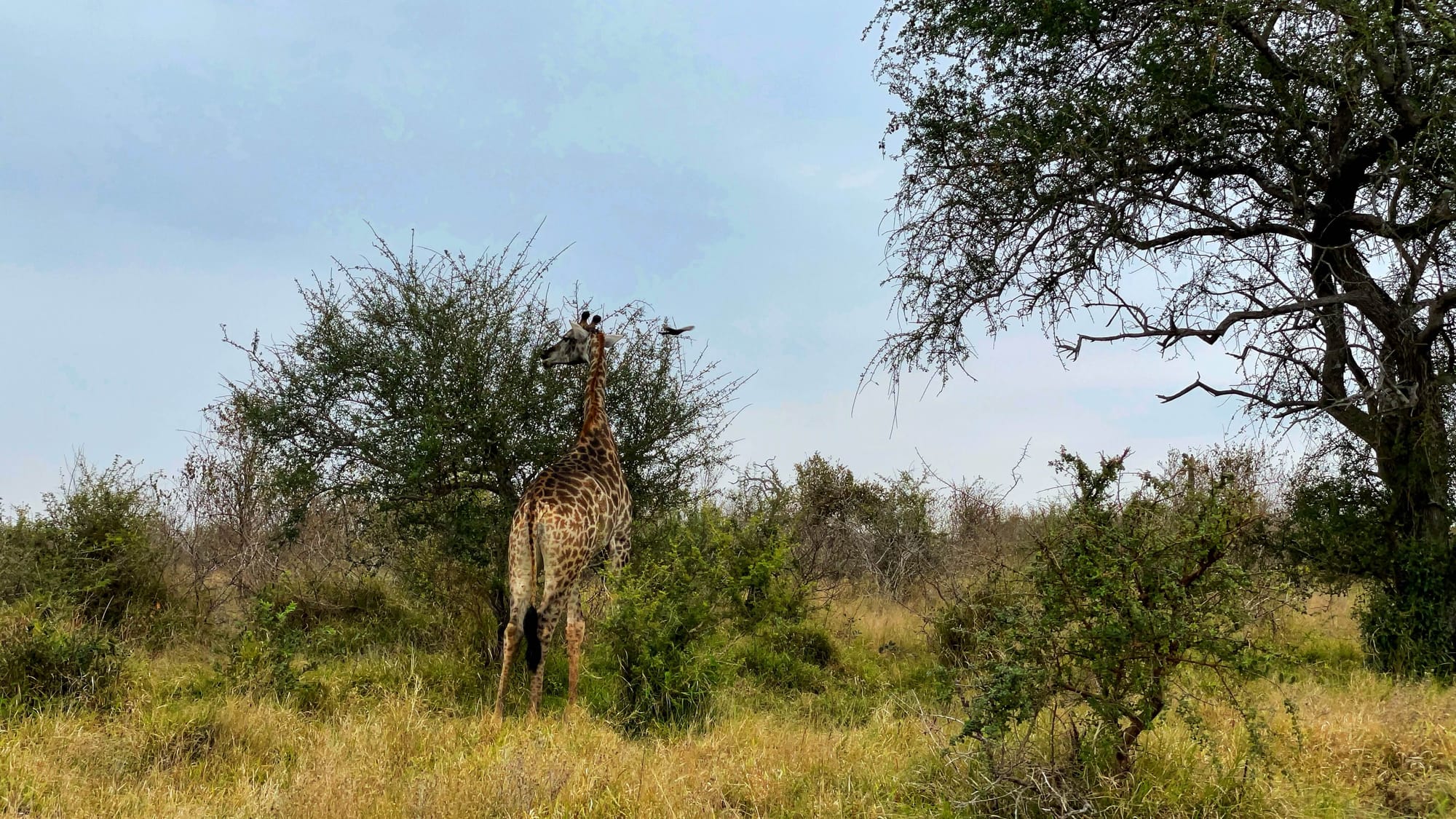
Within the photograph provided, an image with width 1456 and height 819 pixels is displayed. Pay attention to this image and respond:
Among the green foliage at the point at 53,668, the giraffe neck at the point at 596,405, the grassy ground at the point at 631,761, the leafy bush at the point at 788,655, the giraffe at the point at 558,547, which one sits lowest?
the grassy ground at the point at 631,761

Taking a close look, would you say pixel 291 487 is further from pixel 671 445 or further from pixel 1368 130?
pixel 1368 130

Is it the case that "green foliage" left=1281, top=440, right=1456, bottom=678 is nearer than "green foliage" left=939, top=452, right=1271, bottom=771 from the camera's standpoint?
No

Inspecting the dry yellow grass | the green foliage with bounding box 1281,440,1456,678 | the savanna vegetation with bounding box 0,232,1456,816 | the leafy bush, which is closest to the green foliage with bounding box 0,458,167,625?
the savanna vegetation with bounding box 0,232,1456,816

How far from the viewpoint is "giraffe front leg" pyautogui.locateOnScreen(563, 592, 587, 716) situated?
24.8 ft

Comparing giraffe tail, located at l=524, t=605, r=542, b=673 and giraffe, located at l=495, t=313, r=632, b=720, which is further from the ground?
giraffe, located at l=495, t=313, r=632, b=720

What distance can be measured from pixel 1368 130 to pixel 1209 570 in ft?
22.7

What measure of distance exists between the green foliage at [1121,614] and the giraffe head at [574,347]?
511 centimetres

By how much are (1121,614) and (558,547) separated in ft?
14.1

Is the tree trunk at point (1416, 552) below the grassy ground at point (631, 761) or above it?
above

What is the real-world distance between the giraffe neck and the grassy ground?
2.29 metres

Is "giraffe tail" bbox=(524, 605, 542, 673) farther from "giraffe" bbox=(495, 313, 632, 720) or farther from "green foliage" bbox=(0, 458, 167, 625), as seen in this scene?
"green foliage" bbox=(0, 458, 167, 625)

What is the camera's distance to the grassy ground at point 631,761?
17.1ft

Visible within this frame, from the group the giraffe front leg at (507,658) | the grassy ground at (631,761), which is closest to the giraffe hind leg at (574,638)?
the grassy ground at (631,761)

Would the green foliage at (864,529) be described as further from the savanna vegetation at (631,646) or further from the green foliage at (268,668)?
the green foliage at (268,668)
